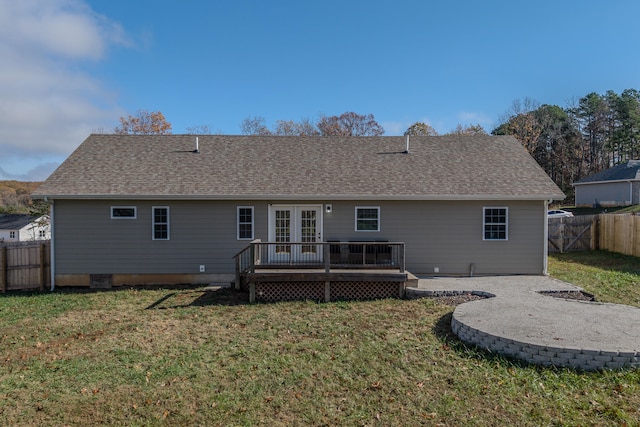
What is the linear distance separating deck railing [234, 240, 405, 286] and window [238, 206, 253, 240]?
751mm

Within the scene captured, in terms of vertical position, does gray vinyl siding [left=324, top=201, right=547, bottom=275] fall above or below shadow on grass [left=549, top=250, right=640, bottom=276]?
above

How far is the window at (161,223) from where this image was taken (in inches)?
446

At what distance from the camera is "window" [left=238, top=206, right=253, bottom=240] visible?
11.4 m

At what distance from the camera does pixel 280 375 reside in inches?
204

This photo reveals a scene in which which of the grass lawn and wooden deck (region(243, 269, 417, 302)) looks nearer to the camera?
the grass lawn

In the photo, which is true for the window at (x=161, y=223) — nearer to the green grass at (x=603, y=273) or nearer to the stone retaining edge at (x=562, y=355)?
the stone retaining edge at (x=562, y=355)

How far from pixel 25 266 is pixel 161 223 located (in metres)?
4.29

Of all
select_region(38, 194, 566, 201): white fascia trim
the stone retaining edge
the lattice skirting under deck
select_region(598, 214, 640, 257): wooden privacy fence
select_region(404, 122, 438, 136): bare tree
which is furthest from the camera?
select_region(404, 122, 438, 136): bare tree

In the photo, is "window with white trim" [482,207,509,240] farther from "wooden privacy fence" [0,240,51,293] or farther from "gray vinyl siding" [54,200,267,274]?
"wooden privacy fence" [0,240,51,293]

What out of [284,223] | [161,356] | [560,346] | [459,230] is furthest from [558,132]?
[161,356]

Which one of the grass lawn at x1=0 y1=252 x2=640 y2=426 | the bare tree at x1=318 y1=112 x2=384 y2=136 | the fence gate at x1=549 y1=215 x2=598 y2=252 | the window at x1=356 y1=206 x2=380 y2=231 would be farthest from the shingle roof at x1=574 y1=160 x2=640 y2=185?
the window at x1=356 y1=206 x2=380 y2=231

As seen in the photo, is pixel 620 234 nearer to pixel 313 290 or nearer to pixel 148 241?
pixel 313 290

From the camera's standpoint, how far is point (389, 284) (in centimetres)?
939

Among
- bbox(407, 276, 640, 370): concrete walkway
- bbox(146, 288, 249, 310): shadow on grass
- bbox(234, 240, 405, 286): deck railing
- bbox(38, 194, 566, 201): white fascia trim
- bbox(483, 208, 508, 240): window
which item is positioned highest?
bbox(38, 194, 566, 201): white fascia trim
